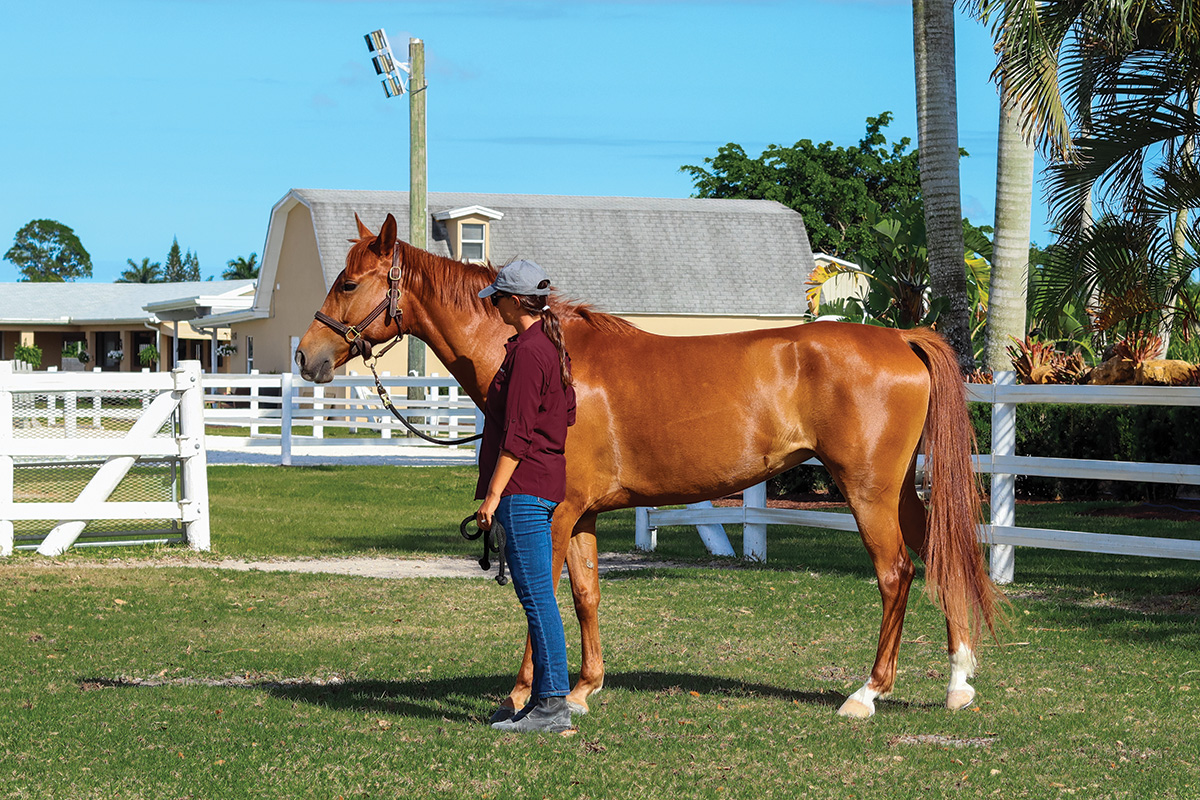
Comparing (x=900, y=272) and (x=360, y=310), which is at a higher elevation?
(x=900, y=272)

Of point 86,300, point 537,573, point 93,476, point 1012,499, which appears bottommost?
point 1012,499

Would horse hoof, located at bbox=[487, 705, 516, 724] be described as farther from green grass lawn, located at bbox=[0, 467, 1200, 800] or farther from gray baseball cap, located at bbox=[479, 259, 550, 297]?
gray baseball cap, located at bbox=[479, 259, 550, 297]

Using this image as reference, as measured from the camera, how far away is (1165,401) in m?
9.29

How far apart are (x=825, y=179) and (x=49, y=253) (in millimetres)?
80609

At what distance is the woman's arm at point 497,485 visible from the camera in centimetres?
531

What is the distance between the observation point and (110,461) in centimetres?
1145

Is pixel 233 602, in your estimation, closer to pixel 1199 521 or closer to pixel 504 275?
pixel 504 275

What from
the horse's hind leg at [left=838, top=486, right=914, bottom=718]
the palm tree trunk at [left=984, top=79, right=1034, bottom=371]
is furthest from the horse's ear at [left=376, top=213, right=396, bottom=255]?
the palm tree trunk at [left=984, top=79, right=1034, bottom=371]

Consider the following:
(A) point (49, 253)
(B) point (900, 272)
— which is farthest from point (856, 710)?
(A) point (49, 253)

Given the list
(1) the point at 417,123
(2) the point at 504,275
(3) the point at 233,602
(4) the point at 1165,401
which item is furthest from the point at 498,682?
(1) the point at 417,123

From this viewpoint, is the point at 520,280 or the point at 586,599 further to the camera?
the point at 586,599

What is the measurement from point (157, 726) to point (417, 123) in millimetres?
21869

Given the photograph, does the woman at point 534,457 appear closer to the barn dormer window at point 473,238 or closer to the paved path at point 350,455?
the paved path at point 350,455

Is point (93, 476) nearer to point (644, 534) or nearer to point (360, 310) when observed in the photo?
point (644, 534)
